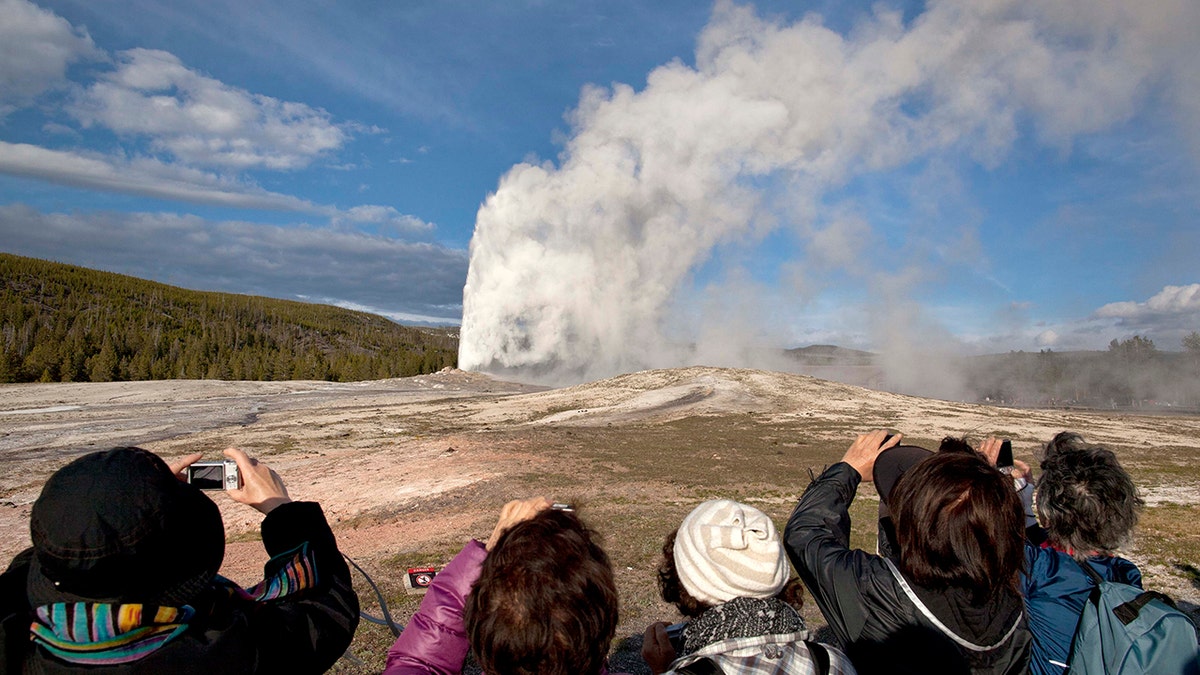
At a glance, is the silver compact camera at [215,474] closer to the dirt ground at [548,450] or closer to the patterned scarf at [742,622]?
the dirt ground at [548,450]

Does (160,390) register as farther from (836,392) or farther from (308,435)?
(836,392)

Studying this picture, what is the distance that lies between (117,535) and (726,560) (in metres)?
1.42

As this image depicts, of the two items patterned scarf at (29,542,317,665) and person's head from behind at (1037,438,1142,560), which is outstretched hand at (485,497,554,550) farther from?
person's head from behind at (1037,438,1142,560)

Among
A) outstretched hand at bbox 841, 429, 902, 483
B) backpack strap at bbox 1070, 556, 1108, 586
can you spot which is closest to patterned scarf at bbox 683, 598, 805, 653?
outstretched hand at bbox 841, 429, 902, 483

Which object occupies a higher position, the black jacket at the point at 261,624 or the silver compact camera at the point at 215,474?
the silver compact camera at the point at 215,474

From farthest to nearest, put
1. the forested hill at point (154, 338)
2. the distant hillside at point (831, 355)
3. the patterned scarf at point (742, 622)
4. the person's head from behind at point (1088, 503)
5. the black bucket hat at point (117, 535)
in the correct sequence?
the distant hillside at point (831, 355) → the forested hill at point (154, 338) → the person's head from behind at point (1088, 503) → the patterned scarf at point (742, 622) → the black bucket hat at point (117, 535)

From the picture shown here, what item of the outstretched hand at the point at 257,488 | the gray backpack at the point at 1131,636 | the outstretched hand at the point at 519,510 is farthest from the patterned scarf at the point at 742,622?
the outstretched hand at the point at 257,488

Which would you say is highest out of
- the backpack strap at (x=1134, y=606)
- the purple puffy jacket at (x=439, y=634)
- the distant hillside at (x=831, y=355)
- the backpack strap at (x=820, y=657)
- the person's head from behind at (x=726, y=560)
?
the distant hillside at (x=831, y=355)

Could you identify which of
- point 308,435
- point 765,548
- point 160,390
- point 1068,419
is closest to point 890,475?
point 765,548

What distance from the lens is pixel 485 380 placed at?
1875 inches

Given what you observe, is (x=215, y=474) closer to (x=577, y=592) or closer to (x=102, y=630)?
(x=102, y=630)

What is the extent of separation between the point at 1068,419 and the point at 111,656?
31987 mm

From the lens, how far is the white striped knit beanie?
5.81 ft

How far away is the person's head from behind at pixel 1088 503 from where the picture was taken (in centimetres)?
270
